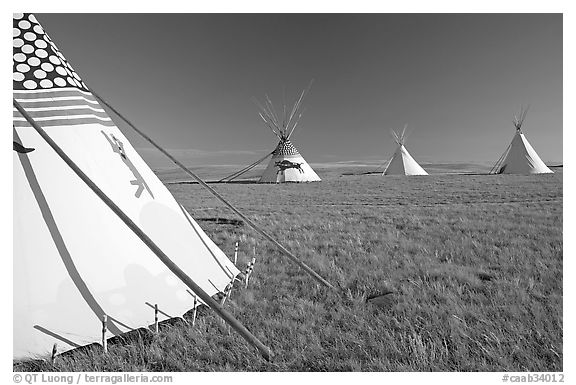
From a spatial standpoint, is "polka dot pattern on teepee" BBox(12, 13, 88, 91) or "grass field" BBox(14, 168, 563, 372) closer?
"grass field" BBox(14, 168, 563, 372)

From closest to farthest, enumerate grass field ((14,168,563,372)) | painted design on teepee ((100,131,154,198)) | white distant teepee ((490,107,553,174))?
grass field ((14,168,563,372)), painted design on teepee ((100,131,154,198)), white distant teepee ((490,107,553,174))

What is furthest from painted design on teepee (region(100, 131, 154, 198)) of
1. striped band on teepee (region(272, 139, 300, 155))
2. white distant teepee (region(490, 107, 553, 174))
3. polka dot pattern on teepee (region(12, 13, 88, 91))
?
white distant teepee (region(490, 107, 553, 174))

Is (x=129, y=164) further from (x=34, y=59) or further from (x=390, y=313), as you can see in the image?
(x=390, y=313)

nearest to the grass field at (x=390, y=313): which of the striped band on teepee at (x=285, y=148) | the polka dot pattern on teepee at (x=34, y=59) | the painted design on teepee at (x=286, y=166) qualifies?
the polka dot pattern on teepee at (x=34, y=59)

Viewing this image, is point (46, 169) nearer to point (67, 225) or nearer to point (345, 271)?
point (67, 225)

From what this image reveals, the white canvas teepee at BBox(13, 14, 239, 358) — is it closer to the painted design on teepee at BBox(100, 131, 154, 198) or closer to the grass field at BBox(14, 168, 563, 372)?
the painted design on teepee at BBox(100, 131, 154, 198)

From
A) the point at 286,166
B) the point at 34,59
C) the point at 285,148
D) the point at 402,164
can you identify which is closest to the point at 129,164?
the point at 34,59
